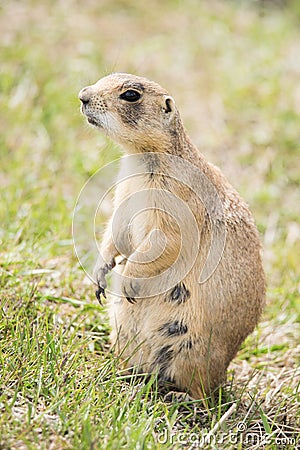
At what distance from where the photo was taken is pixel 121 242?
13.9ft

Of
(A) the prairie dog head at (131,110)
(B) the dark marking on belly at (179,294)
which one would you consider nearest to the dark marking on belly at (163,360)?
(B) the dark marking on belly at (179,294)

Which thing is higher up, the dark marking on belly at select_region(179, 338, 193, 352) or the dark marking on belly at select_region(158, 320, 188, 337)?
the dark marking on belly at select_region(158, 320, 188, 337)

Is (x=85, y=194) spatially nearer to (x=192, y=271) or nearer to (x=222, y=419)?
(x=192, y=271)

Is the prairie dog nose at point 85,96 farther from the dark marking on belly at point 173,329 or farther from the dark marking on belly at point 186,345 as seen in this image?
the dark marking on belly at point 186,345

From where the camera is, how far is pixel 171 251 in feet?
12.8

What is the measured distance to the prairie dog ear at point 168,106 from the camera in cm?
399

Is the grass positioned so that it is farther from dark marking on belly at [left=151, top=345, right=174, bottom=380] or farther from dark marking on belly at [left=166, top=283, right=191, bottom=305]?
dark marking on belly at [left=166, top=283, right=191, bottom=305]

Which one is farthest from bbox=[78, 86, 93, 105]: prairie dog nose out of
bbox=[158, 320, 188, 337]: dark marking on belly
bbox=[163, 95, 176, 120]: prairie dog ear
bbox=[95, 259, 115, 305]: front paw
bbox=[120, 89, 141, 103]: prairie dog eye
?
bbox=[158, 320, 188, 337]: dark marking on belly

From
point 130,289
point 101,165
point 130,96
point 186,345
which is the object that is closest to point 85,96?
point 130,96

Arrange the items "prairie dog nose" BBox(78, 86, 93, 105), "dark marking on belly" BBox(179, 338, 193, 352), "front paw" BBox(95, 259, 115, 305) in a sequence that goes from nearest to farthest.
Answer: "prairie dog nose" BBox(78, 86, 93, 105) < "dark marking on belly" BBox(179, 338, 193, 352) < "front paw" BBox(95, 259, 115, 305)

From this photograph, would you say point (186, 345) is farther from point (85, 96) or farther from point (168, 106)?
point (85, 96)

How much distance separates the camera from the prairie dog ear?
3.99 m

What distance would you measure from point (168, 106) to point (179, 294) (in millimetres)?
1089

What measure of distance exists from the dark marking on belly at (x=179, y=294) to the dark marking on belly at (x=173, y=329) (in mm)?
121
